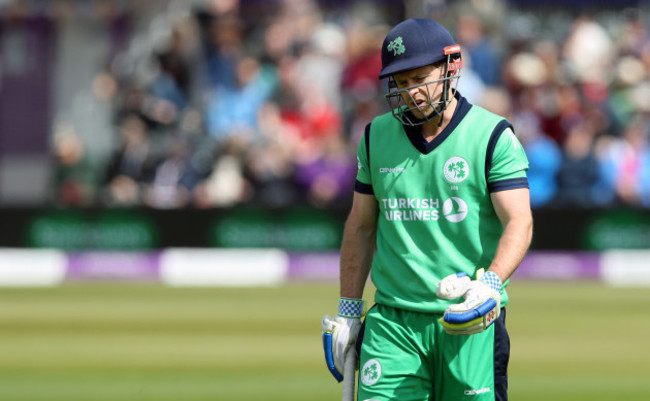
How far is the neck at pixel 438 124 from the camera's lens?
12.6 feet

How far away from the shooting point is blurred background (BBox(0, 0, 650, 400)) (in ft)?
39.3

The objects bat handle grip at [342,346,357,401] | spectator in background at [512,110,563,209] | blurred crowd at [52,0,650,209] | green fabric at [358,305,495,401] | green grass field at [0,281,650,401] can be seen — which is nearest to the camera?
green fabric at [358,305,495,401]

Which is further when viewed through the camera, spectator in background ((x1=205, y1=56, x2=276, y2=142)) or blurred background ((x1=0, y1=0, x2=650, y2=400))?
spectator in background ((x1=205, y1=56, x2=276, y2=142))

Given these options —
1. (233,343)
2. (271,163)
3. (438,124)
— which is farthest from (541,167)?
(438,124)

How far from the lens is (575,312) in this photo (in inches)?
428

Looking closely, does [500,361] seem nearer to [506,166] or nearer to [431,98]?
[506,166]

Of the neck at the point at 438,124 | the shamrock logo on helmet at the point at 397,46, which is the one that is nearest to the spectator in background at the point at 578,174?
the neck at the point at 438,124

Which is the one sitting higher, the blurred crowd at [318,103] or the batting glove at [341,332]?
the blurred crowd at [318,103]

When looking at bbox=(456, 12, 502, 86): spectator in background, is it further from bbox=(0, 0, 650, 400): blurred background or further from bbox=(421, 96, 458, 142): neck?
bbox=(421, 96, 458, 142): neck

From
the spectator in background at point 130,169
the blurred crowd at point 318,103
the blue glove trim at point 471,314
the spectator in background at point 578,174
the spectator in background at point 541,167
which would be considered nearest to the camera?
the blue glove trim at point 471,314

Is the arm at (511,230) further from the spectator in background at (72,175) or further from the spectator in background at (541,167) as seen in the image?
the spectator in background at (72,175)

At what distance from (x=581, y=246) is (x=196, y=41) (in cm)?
546

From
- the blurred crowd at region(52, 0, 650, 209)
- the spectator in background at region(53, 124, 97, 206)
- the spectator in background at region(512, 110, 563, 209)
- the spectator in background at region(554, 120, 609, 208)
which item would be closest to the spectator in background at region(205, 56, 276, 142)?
the blurred crowd at region(52, 0, 650, 209)

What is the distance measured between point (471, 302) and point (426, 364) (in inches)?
15.2
